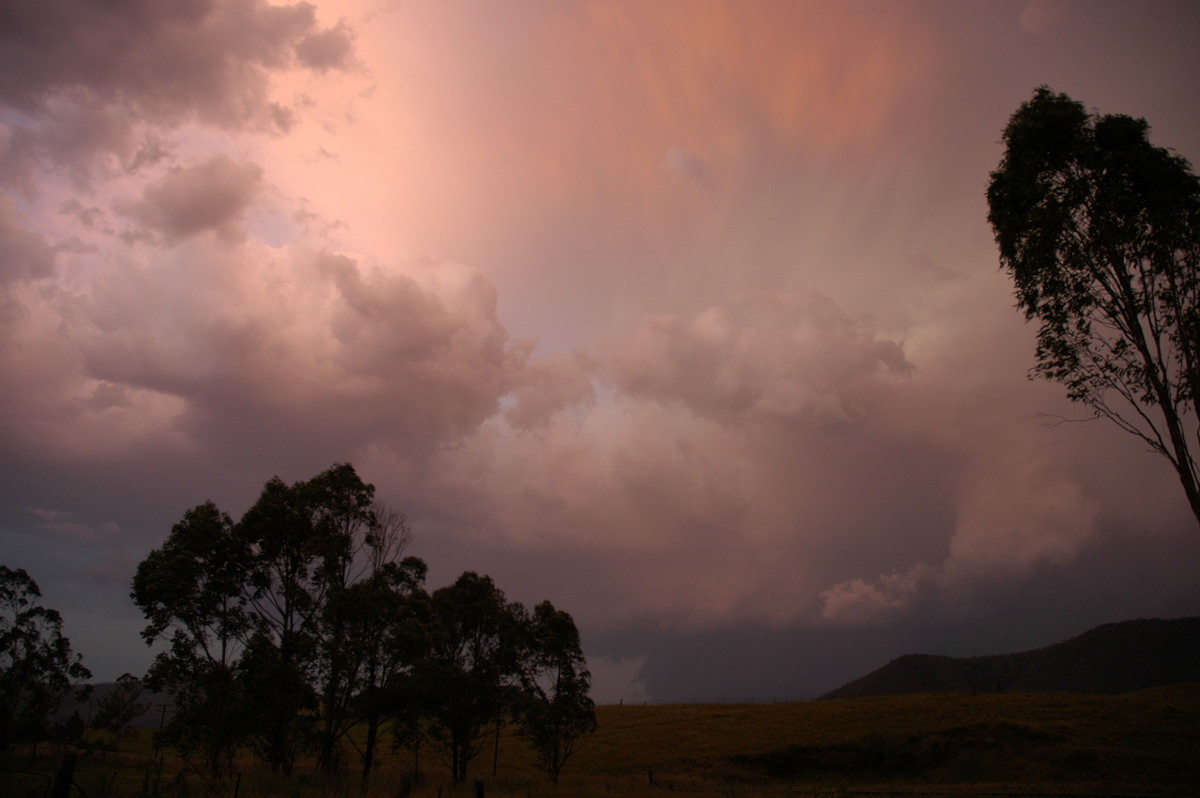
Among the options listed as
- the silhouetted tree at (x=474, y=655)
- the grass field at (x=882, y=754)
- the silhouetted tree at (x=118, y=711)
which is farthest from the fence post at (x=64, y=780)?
the silhouetted tree at (x=118, y=711)

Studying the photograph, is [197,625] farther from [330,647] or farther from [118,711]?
[118,711]

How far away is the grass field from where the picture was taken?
4069 centimetres

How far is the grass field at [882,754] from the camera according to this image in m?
40.7

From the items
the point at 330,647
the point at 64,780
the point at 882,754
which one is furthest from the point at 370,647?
the point at 882,754

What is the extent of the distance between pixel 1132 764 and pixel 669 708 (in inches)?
2182

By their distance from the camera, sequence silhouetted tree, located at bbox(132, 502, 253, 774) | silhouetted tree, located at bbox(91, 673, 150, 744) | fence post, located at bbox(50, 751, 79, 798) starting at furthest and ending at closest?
1. silhouetted tree, located at bbox(91, 673, 150, 744)
2. silhouetted tree, located at bbox(132, 502, 253, 774)
3. fence post, located at bbox(50, 751, 79, 798)

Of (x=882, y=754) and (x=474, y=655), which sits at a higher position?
(x=474, y=655)

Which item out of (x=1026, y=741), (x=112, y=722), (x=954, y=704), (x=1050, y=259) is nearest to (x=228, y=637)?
(x=1050, y=259)

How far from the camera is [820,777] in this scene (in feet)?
172

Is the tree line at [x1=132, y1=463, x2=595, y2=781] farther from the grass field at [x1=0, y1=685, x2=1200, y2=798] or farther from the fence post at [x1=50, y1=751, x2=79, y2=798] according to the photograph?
the fence post at [x1=50, y1=751, x2=79, y2=798]

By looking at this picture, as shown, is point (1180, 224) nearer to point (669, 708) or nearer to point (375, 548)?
point (375, 548)

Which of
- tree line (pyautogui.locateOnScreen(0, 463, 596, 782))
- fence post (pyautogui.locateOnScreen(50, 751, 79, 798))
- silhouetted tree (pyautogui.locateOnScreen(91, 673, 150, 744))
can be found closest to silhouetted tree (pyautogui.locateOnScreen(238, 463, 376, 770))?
tree line (pyautogui.locateOnScreen(0, 463, 596, 782))

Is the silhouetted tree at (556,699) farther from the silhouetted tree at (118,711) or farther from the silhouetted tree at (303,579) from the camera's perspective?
the silhouetted tree at (118,711)

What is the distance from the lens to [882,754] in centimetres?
5359
